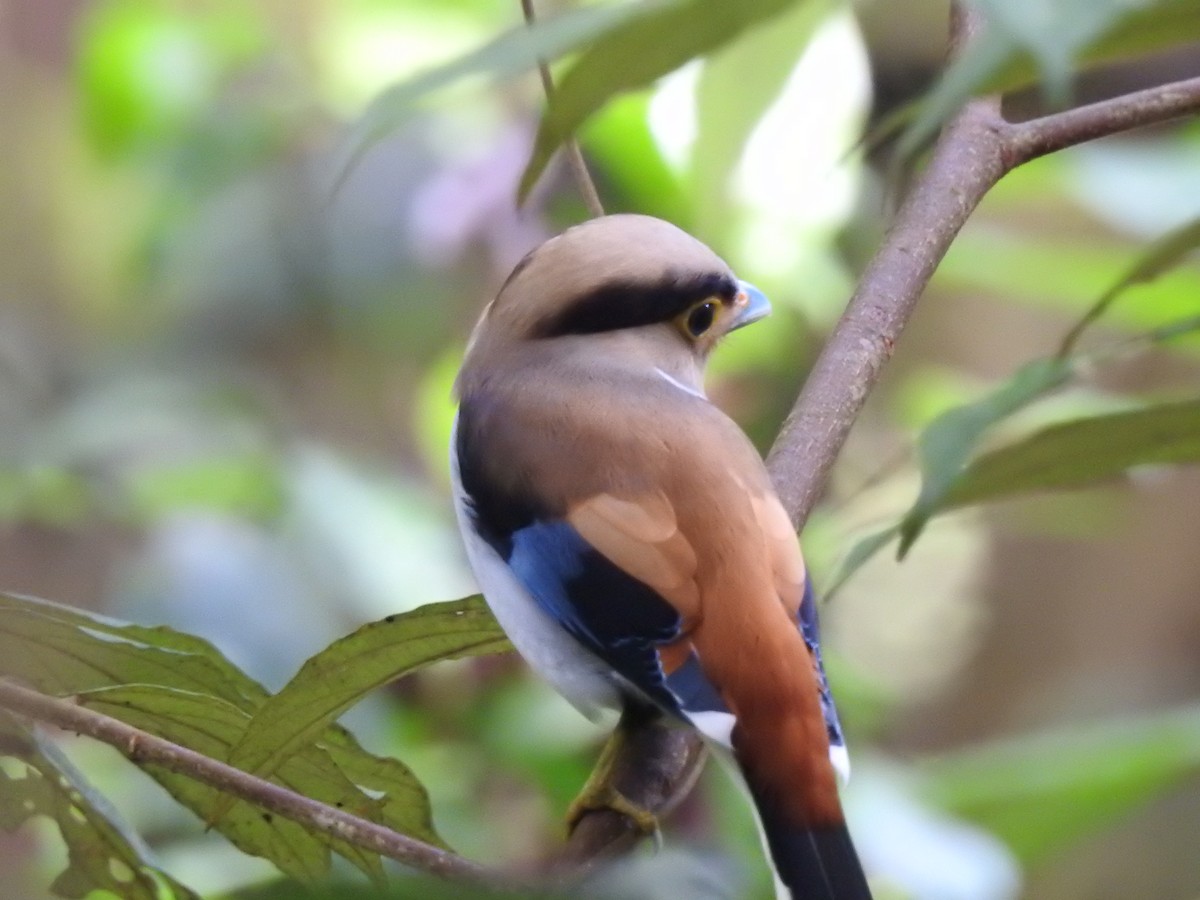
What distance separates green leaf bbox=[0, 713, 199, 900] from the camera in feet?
3.84

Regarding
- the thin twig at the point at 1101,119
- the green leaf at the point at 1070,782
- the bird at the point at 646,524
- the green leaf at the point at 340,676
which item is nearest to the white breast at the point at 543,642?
the bird at the point at 646,524

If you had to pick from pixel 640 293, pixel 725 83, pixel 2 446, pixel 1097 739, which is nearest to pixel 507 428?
pixel 640 293

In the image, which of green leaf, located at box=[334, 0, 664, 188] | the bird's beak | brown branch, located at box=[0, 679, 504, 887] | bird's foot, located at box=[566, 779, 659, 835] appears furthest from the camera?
the bird's beak

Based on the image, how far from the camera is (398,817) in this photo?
50.9 inches

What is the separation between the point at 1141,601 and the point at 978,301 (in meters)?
0.97

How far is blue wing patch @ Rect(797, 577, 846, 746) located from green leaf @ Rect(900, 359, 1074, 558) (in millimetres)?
530

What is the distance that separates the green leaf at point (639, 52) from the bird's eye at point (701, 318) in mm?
771

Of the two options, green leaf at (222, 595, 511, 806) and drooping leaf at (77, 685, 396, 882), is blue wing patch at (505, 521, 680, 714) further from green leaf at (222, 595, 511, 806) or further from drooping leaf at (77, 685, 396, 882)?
drooping leaf at (77, 685, 396, 882)

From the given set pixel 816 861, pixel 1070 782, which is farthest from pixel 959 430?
pixel 1070 782

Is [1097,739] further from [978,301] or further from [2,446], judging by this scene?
[978,301]

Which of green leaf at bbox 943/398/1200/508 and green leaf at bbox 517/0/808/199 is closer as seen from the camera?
green leaf at bbox 517/0/808/199

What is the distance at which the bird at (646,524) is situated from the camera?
1291 mm

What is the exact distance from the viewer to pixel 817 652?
4.61 feet

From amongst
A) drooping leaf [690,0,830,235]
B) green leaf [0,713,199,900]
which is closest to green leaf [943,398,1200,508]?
green leaf [0,713,199,900]
